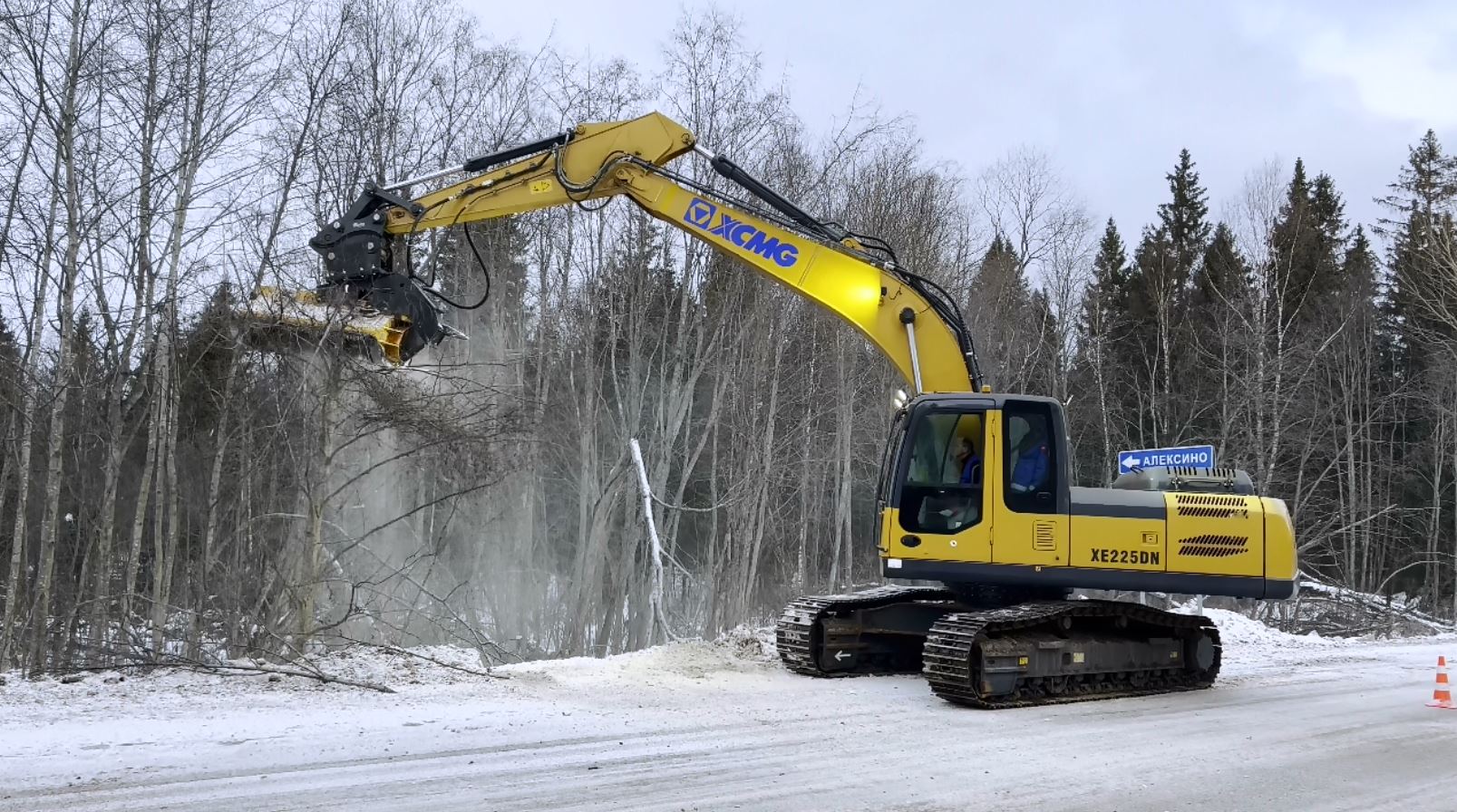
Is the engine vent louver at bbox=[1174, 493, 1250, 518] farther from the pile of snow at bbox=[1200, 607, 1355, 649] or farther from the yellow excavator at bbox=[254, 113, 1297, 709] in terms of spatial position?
the pile of snow at bbox=[1200, 607, 1355, 649]

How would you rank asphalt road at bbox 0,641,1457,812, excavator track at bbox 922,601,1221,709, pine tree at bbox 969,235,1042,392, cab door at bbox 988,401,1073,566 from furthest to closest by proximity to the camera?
pine tree at bbox 969,235,1042,392 < cab door at bbox 988,401,1073,566 < excavator track at bbox 922,601,1221,709 < asphalt road at bbox 0,641,1457,812

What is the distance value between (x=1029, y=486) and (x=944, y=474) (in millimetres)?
717

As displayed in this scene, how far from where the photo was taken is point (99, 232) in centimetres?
1197

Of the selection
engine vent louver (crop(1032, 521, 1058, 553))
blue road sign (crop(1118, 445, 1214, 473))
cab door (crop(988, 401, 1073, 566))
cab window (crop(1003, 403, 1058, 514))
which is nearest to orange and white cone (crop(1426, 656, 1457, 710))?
blue road sign (crop(1118, 445, 1214, 473))

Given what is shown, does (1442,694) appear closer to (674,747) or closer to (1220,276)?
(674,747)

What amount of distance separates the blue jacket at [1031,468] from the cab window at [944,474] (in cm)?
32

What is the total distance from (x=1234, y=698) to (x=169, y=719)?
8482 mm

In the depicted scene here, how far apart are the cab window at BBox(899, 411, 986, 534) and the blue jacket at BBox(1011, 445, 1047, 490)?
1.03 ft

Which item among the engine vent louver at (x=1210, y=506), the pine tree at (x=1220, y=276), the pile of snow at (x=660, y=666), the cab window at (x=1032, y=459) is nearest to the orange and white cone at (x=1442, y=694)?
the engine vent louver at (x=1210, y=506)

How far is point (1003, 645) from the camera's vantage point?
30.0 feet

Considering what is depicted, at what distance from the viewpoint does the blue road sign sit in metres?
10.9

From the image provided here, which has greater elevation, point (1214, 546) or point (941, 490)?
point (941, 490)

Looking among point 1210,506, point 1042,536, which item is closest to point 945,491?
point 1042,536

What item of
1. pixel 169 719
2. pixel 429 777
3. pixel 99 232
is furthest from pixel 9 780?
pixel 99 232
